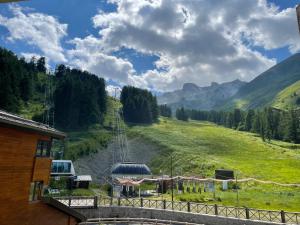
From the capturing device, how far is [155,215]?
131ft

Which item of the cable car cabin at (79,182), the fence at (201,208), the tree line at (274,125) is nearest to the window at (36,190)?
the fence at (201,208)

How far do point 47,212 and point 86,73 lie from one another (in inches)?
5432

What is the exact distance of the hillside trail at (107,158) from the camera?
8669 centimetres

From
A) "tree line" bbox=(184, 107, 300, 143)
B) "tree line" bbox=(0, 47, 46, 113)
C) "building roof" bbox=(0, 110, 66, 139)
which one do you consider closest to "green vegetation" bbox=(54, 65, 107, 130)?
"tree line" bbox=(0, 47, 46, 113)

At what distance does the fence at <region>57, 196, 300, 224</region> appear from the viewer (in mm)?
33406

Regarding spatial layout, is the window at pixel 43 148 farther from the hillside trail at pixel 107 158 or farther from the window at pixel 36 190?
the hillside trail at pixel 107 158

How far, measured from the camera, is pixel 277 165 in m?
88.9

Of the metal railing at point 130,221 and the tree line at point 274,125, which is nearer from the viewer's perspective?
the metal railing at point 130,221

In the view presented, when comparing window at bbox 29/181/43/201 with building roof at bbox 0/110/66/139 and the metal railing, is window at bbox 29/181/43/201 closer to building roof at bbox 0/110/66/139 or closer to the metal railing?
building roof at bbox 0/110/66/139

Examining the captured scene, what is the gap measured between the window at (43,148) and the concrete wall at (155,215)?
1962cm

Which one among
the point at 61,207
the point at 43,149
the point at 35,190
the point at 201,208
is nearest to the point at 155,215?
the point at 201,208

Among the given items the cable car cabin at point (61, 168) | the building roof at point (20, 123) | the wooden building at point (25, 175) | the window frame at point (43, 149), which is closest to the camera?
the building roof at point (20, 123)

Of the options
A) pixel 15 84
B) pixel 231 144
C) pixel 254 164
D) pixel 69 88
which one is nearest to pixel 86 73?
pixel 69 88

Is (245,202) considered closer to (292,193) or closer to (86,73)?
(292,193)
